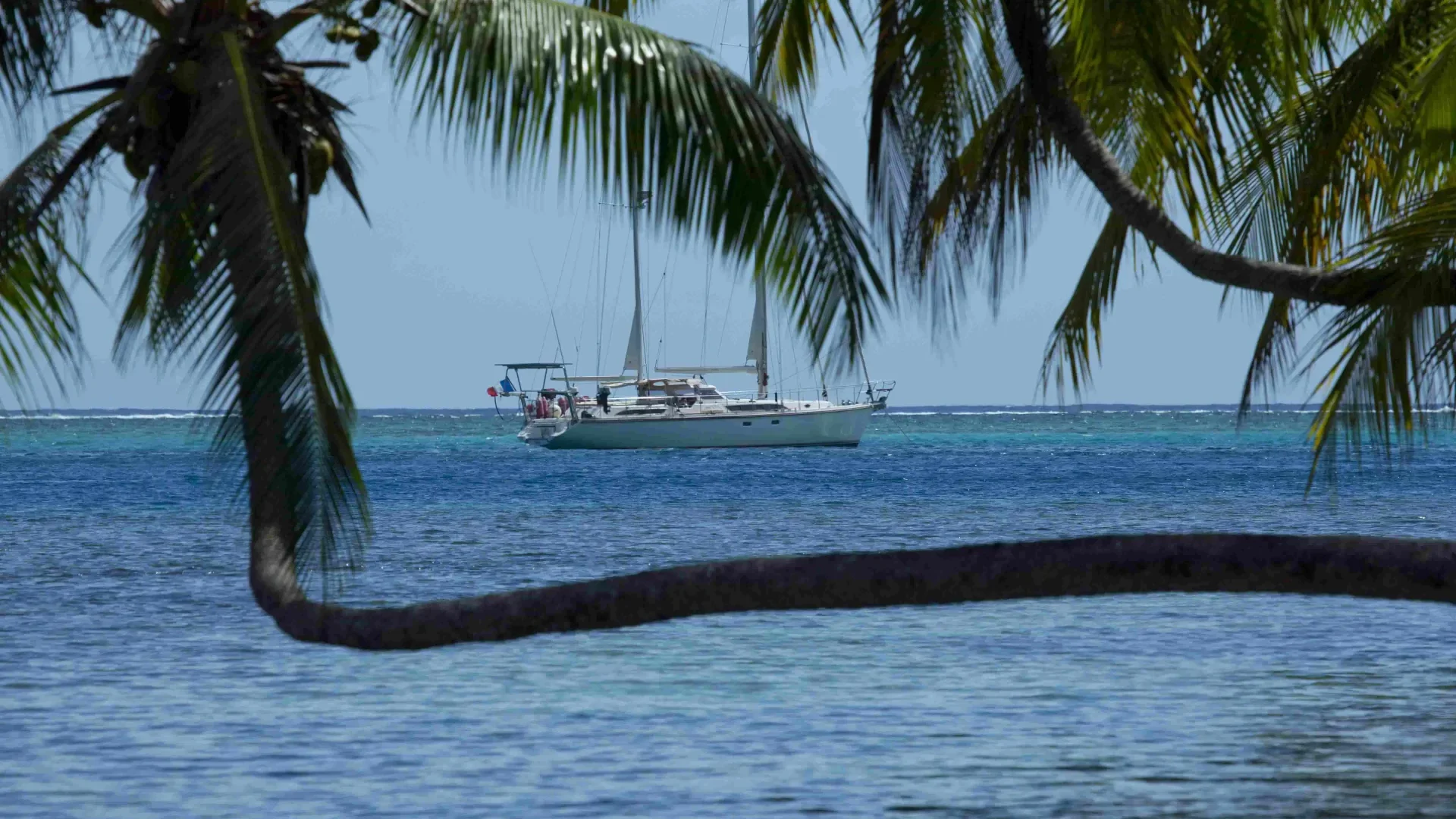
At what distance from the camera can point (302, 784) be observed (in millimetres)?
8727

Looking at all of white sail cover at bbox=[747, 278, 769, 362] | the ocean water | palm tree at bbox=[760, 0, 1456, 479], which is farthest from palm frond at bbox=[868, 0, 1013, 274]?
white sail cover at bbox=[747, 278, 769, 362]

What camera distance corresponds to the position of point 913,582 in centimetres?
409

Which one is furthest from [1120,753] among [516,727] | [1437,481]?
[1437,481]

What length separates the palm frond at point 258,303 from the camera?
443cm

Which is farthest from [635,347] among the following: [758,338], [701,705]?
[701,705]

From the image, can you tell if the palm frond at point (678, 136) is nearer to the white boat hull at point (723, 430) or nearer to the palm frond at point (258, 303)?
the palm frond at point (258, 303)

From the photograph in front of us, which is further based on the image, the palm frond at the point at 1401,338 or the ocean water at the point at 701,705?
the ocean water at the point at 701,705

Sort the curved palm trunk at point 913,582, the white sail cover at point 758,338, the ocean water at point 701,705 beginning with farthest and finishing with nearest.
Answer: the white sail cover at point 758,338, the ocean water at point 701,705, the curved palm trunk at point 913,582

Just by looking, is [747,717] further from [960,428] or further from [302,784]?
[960,428]

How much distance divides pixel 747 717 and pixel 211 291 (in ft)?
21.2

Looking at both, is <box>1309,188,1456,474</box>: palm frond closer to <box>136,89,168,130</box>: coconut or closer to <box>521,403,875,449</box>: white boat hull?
<box>136,89,168,130</box>: coconut

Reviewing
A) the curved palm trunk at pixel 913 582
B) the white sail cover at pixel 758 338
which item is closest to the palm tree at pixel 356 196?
the curved palm trunk at pixel 913 582

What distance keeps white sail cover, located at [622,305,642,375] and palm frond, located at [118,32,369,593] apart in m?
55.0

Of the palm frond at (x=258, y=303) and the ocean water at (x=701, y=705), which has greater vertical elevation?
the palm frond at (x=258, y=303)
